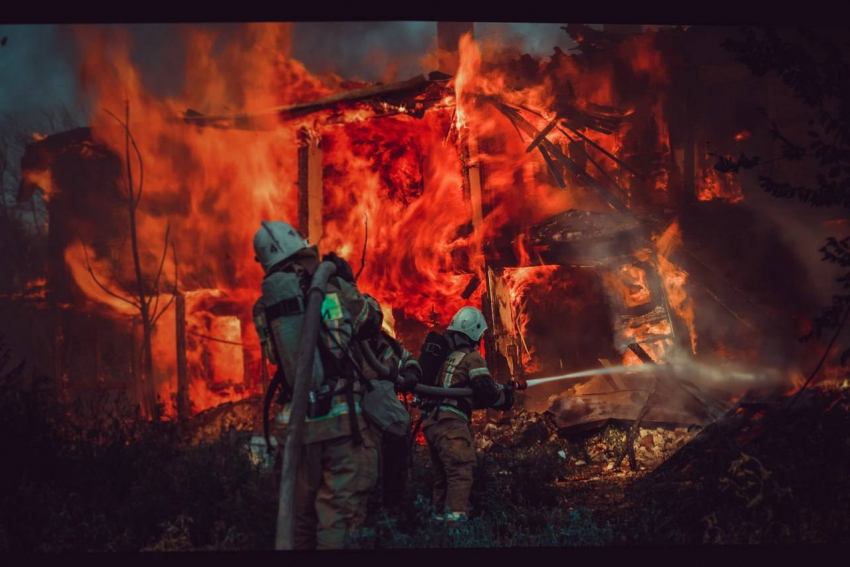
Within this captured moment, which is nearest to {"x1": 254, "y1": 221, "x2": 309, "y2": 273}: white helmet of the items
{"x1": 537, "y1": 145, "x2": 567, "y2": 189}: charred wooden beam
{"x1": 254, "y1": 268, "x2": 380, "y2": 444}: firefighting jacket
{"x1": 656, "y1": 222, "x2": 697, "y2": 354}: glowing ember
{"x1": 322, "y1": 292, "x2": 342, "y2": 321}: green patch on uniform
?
{"x1": 254, "y1": 268, "x2": 380, "y2": 444}: firefighting jacket

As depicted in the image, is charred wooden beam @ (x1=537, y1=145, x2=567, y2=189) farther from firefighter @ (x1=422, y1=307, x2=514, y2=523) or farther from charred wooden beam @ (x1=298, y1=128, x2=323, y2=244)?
firefighter @ (x1=422, y1=307, x2=514, y2=523)

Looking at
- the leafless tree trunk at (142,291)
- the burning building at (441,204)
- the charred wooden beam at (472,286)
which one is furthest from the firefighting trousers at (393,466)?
the leafless tree trunk at (142,291)

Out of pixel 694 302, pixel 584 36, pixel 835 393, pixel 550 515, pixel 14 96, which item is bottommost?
pixel 550 515

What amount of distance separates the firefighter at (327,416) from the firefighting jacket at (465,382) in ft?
6.64

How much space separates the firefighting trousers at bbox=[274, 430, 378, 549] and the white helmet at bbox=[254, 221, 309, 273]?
1401 millimetres

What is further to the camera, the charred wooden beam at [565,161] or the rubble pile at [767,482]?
the charred wooden beam at [565,161]

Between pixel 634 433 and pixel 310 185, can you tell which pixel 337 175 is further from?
pixel 634 433

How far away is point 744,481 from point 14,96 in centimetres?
1093

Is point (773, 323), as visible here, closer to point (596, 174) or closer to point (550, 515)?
point (596, 174)

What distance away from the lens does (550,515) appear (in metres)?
6.71

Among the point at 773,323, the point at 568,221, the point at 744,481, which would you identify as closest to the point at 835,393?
the point at 744,481

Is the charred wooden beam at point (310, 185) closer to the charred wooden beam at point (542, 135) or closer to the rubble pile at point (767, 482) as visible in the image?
the charred wooden beam at point (542, 135)

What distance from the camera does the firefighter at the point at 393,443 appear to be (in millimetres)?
5523

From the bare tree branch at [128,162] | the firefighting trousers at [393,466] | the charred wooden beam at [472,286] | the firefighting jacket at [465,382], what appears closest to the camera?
the firefighting trousers at [393,466]
